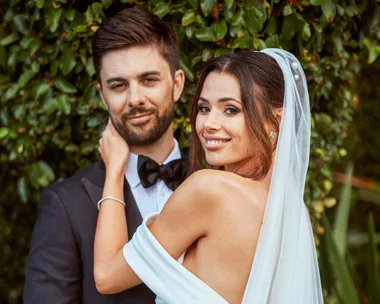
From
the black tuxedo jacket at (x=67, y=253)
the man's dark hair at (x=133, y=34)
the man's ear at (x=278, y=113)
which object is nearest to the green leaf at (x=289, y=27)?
the man's dark hair at (x=133, y=34)

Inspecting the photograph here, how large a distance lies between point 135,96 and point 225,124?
0.60 metres

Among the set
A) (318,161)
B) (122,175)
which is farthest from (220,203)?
(318,161)

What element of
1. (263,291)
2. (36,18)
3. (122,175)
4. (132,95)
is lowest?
(263,291)

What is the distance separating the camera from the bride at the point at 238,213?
2098 millimetres

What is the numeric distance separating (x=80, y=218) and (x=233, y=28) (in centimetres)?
108

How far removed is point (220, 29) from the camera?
2889 mm

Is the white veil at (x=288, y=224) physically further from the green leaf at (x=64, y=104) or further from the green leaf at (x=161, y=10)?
the green leaf at (x=64, y=104)

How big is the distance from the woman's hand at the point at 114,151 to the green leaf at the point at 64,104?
368 millimetres

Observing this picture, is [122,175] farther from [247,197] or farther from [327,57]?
[327,57]

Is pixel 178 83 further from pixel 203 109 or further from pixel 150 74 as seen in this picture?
pixel 203 109

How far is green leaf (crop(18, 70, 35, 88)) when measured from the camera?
126 inches

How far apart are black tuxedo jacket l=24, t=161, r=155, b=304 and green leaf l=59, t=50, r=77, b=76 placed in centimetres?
70

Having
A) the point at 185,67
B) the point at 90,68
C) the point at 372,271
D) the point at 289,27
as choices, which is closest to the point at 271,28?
the point at 289,27

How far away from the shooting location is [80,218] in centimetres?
254
